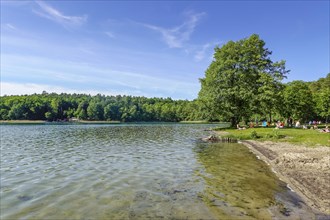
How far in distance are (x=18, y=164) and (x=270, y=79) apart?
47886mm

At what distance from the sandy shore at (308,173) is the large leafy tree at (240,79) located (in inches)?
1206

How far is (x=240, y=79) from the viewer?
5741 centimetres

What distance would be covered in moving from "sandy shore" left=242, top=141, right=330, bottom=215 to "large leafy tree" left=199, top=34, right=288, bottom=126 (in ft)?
101

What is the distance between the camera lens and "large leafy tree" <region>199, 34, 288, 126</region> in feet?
184

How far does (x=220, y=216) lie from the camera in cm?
1102

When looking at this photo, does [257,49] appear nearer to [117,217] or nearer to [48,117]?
[117,217]

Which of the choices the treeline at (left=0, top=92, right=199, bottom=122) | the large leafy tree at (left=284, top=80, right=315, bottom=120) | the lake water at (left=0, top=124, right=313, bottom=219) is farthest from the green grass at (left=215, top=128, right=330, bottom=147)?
the treeline at (left=0, top=92, right=199, bottom=122)

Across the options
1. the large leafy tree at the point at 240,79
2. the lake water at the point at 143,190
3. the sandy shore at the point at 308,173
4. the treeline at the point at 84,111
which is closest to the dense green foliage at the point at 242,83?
the large leafy tree at the point at 240,79

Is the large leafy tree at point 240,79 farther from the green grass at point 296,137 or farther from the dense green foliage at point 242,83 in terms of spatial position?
the green grass at point 296,137

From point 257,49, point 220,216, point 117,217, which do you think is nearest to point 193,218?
point 220,216

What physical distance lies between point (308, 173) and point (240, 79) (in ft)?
138

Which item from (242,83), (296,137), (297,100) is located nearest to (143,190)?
(296,137)

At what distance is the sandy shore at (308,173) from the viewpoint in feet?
41.7

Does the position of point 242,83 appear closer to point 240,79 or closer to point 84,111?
point 240,79
